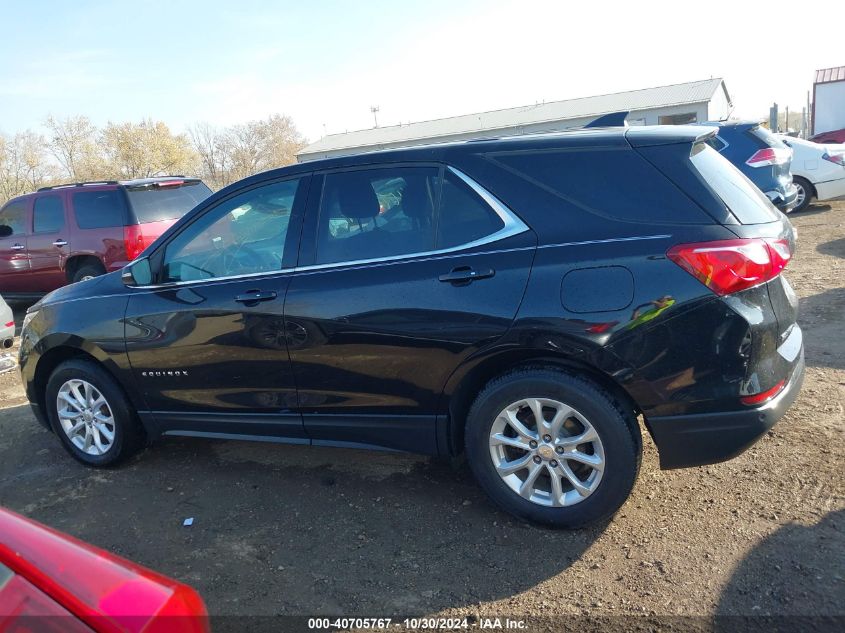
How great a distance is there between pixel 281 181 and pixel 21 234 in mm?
7840

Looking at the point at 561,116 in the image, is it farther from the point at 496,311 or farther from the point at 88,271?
the point at 496,311

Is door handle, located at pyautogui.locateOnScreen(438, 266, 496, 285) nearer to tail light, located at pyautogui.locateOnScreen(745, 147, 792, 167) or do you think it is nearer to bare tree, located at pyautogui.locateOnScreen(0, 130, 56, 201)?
tail light, located at pyautogui.locateOnScreen(745, 147, 792, 167)

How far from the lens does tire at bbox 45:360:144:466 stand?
4277mm

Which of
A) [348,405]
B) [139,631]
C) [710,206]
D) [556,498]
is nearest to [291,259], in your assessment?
[348,405]

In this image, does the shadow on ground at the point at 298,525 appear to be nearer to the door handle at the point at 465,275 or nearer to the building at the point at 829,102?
the door handle at the point at 465,275

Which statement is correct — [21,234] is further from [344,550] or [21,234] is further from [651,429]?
[651,429]

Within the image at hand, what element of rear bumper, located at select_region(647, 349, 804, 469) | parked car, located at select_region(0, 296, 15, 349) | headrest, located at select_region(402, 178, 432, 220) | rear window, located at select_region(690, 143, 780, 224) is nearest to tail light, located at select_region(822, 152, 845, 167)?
rear window, located at select_region(690, 143, 780, 224)

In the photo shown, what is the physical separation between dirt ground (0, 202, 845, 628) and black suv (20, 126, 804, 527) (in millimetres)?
312

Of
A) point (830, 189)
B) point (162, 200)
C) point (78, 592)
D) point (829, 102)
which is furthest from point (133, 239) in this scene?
point (829, 102)

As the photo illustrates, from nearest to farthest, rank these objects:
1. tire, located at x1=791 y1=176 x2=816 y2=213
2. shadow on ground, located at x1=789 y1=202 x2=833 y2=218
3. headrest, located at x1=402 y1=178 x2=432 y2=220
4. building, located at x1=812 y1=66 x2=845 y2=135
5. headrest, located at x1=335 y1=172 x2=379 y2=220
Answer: headrest, located at x1=402 y1=178 x2=432 y2=220 < headrest, located at x1=335 y1=172 x2=379 y2=220 < shadow on ground, located at x1=789 y1=202 x2=833 y2=218 < tire, located at x1=791 y1=176 x2=816 y2=213 < building, located at x1=812 y1=66 x2=845 y2=135

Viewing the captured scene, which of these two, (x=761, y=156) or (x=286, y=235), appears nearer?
(x=286, y=235)

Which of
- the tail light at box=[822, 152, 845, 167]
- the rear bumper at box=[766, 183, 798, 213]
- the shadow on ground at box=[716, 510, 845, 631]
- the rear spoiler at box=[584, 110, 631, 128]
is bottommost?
the shadow on ground at box=[716, 510, 845, 631]

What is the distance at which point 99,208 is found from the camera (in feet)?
29.7

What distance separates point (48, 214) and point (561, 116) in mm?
35446
